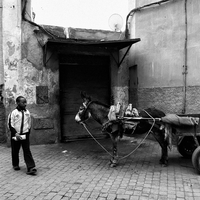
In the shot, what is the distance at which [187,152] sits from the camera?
5820 mm

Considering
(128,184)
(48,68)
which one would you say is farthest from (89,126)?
(128,184)

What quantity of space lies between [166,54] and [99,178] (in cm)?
469

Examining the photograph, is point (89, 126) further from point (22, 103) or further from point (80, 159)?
point (22, 103)

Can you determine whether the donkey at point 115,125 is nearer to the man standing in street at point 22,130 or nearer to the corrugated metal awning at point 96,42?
the man standing in street at point 22,130

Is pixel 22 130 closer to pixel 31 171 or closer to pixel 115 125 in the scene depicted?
pixel 31 171

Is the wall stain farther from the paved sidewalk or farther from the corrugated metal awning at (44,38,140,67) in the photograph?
the paved sidewalk

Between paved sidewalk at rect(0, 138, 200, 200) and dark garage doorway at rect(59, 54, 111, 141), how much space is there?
172 centimetres

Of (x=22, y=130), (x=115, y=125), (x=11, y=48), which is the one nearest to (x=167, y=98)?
(x=115, y=125)

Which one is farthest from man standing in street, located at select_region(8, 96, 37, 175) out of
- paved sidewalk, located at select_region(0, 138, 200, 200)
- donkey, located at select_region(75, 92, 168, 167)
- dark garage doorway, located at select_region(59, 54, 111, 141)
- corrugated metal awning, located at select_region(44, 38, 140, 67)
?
dark garage doorway, located at select_region(59, 54, 111, 141)

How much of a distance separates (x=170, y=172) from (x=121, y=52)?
16.1 ft

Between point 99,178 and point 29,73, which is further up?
point 29,73

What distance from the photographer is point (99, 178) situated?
15.3 feet

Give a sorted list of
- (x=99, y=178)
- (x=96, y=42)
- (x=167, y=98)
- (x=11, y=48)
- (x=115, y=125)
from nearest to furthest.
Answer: (x=99, y=178) < (x=115, y=125) < (x=96, y=42) < (x=11, y=48) < (x=167, y=98)

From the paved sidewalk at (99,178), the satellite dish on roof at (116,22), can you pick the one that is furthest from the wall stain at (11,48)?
the satellite dish on roof at (116,22)
